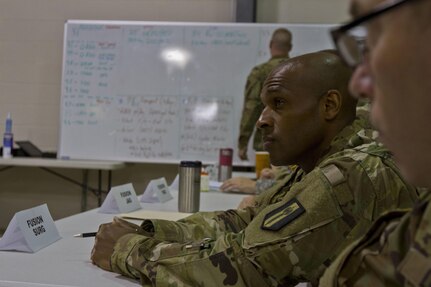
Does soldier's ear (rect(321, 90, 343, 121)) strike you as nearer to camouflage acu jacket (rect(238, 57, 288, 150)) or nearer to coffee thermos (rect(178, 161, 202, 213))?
coffee thermos (rect(178, 161, 202, 213))

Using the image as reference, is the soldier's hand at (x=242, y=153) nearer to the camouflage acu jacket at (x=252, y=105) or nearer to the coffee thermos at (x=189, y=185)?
the camouflage acu jacket at (x=252, y=105)

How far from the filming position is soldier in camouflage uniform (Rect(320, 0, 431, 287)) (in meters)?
0.43

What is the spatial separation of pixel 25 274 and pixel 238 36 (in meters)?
3.16

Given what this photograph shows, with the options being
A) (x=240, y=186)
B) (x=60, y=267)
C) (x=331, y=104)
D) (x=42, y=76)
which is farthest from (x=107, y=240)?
(x=42, y=76)

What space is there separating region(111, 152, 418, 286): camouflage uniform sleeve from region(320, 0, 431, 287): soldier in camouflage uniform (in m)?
0.33

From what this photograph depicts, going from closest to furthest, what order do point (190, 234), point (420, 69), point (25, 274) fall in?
point (420, 69)
point (25, 274)
point (190, 234)

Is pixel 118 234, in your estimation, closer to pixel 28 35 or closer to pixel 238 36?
pixel 238 36

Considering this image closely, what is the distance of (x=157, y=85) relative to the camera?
3.99 meters

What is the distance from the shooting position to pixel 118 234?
1106 mm

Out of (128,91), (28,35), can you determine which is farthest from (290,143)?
(28,35)

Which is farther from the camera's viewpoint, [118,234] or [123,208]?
[123,208]

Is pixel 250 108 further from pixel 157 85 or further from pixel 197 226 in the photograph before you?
pixel 197 226

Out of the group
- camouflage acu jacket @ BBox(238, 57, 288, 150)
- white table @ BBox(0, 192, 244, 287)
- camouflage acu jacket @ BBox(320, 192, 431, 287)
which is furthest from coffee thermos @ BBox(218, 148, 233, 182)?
camouflage acu jacket @ BBox(320, 192, 431, 287)

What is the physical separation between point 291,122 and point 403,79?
0.74m
